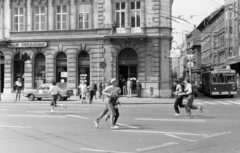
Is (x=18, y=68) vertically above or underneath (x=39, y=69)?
above

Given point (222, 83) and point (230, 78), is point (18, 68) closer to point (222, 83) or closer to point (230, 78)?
point (222, 83)

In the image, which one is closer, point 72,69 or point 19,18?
point 72,69

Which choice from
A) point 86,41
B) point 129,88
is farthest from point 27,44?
point 129,88


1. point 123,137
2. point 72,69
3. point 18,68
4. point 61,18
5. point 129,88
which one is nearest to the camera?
point 123,137

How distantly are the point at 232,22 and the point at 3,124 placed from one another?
57595mm

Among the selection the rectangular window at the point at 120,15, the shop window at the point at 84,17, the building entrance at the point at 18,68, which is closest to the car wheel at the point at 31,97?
the building entrance at the point at 18,68

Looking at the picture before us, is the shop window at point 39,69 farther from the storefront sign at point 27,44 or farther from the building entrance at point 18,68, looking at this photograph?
the building entrance at point 18,68

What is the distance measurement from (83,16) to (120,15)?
387 centimetres

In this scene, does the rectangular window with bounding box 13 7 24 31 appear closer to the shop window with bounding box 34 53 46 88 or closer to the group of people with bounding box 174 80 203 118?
the shop window with bounding box 34 53 46 88

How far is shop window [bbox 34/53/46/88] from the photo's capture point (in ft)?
111

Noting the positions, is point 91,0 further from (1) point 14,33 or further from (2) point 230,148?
(2) point 230,148

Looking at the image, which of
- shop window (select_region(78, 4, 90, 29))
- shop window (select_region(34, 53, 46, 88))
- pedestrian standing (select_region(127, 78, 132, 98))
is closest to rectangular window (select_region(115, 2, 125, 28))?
shop window (select_region(78, 4, 90, 29))

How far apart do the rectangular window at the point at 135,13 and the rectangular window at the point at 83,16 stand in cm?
466

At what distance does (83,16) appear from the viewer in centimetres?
3297
